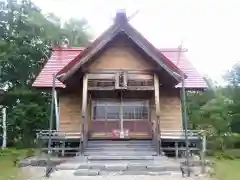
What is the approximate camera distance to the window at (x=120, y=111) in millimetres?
17734

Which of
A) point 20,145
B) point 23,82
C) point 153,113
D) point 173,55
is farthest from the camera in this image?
point 23,82

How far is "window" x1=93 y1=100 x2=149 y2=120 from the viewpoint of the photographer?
17.7 m

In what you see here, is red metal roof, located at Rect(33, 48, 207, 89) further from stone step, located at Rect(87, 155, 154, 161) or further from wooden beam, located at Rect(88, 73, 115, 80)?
stone step, located at Rect(87, 155, 154, 161)

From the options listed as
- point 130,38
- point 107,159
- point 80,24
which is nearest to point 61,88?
point 130,38

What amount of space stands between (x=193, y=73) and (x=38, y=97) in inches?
643

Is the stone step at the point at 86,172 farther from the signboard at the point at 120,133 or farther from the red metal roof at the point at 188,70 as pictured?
the red metal roof at the point at 188,70

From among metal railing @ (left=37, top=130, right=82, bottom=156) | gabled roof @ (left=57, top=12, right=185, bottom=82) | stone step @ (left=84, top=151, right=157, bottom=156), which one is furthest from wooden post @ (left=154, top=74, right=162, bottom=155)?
metal railing @ (left=37, top=130, right=82, bottom=156)

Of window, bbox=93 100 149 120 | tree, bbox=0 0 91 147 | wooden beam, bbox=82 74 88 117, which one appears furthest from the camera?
tree, bbox=0 0 91 147

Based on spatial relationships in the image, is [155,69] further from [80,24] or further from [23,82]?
[80,24]

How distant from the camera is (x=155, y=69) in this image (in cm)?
1600

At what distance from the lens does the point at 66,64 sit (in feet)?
64.3

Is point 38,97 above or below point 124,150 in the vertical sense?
above

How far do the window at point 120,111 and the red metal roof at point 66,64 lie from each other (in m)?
1.89

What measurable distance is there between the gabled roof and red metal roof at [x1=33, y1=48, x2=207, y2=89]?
203 centimetres
